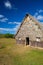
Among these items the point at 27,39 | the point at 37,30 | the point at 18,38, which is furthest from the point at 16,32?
the point at 37,30

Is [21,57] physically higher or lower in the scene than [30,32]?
lower

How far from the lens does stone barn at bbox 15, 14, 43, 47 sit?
22.3 metres

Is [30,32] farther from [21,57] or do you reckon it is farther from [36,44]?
[21,57]

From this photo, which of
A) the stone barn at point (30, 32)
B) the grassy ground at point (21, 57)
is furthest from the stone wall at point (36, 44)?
the grassy ground at point (21, 57)

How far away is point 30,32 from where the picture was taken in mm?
23844

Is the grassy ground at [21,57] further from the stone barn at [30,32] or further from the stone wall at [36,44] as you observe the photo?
the stone barn at [30,32]

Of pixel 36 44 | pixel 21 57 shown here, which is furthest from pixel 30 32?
pixel 21 57

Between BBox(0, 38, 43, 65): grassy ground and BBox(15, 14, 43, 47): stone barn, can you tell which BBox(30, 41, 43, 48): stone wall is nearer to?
BBox(15, 14, 43, 47): stone barn

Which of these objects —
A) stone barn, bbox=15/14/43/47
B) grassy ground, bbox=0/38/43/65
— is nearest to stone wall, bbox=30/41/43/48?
stone barn, bbox=15/14/43/47

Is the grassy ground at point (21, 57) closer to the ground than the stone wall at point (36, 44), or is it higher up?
closer to the ground

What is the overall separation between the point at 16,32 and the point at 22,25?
7.47ft

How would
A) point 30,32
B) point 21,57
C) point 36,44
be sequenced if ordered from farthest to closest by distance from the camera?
point 30,32, point 36,44, point 21,57

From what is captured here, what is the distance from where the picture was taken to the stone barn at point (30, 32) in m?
22.3

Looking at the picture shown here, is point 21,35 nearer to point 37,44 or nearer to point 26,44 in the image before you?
point 26,44
